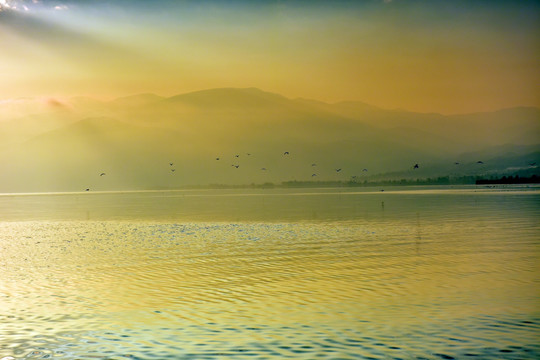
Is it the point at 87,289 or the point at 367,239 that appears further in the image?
the point at 367,239

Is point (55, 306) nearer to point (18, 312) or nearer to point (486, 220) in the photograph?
point (18, 312)

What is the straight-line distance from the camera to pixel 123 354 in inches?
623

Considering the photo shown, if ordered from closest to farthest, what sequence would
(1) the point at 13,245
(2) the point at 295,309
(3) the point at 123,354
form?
1. (3) the point at 123,354
2. (2) the point at 295,309
3. (1) the point at 13,245

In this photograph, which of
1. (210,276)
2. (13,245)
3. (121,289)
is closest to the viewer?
(121,289)

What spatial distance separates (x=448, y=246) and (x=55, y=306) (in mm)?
27121

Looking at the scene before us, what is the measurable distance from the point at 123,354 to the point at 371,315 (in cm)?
855

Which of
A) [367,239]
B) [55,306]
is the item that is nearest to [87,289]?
[55,306]

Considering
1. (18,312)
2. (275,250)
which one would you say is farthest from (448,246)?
(18,312)

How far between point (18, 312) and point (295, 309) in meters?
10.3

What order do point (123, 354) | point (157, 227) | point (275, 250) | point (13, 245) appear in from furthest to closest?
1. point (157, 227)
2. point (13, 245)
3. point (275, 250)
4. point (123, 354)

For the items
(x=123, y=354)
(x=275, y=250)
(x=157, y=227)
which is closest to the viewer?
(x=123, y=354)

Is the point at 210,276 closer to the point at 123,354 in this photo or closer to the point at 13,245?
the point at 123,354

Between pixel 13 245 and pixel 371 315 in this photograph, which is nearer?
pixel 371 315

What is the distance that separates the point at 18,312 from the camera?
21047 mm
